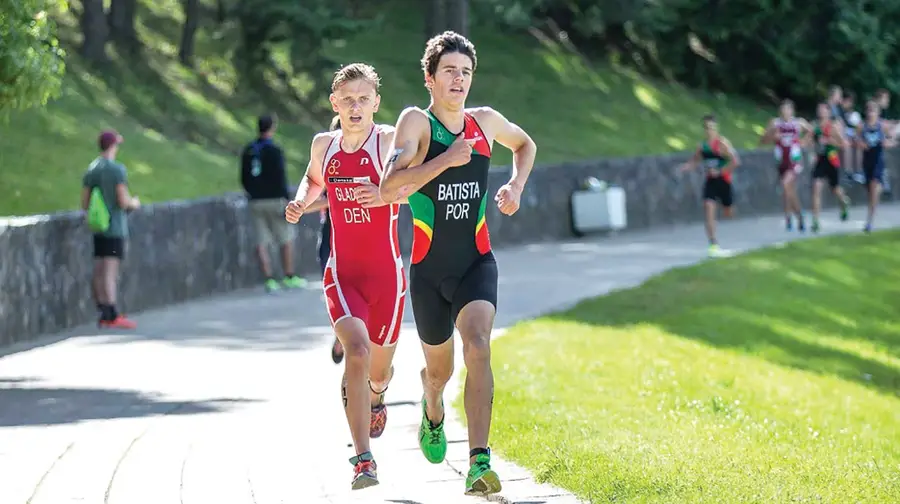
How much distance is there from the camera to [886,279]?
81.6ft

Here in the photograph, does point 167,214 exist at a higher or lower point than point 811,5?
lower

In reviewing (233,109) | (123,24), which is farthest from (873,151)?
(123,24)

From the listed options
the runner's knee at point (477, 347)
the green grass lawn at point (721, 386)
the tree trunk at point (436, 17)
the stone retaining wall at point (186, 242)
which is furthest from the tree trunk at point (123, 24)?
the runner's knee at point (477, 347)

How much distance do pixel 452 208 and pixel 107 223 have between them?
8.86m

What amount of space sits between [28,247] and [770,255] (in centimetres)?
1194

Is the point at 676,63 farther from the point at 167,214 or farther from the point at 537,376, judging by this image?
the point at 537,376

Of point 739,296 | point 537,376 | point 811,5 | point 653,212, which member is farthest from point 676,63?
point 537,376

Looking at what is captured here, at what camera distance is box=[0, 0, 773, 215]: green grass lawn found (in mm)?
25844

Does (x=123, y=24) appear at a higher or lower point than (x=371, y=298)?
higher

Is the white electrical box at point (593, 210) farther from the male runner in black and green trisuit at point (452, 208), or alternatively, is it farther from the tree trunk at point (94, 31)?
the male runner in black and green trisuit at point (452, 208)

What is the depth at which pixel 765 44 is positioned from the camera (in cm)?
4403

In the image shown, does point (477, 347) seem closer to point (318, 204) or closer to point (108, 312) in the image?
point (318, 204)

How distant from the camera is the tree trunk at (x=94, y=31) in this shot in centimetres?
2992

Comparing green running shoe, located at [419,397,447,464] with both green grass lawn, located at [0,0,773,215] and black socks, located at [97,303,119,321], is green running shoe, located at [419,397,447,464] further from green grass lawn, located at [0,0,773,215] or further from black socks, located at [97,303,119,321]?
green grass lawn, located at [0,0,773,215]
